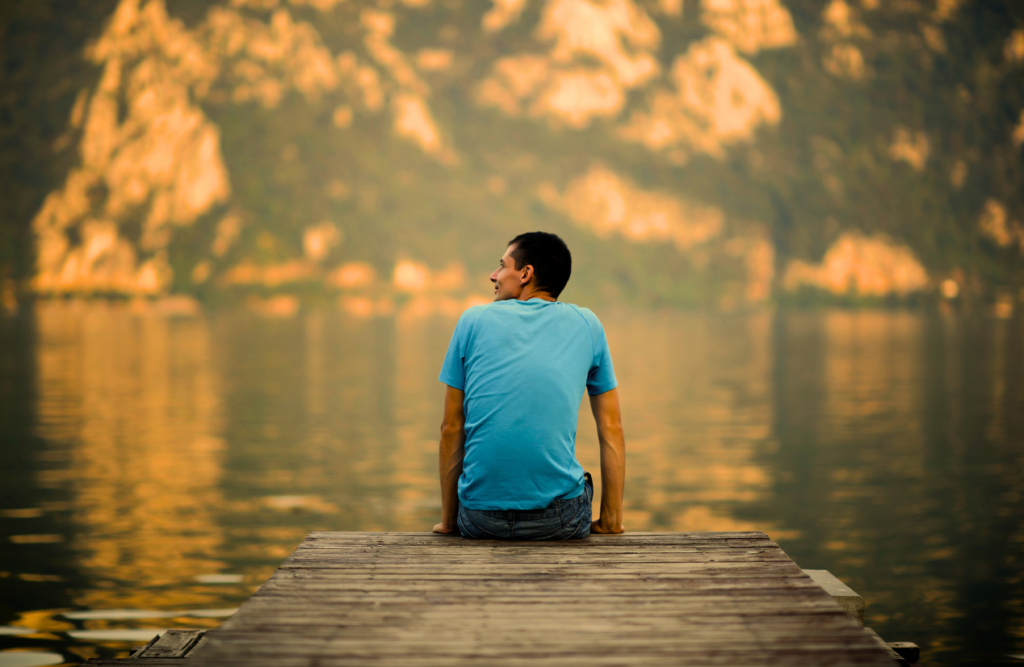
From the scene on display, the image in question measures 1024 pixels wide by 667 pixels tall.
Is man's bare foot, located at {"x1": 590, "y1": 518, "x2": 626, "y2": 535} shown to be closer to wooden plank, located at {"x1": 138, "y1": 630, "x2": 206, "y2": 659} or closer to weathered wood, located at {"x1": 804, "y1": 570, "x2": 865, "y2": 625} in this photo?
weathered wood, located at {"x1": 804, "y1": 570, "x2": 865, "y2": 625}

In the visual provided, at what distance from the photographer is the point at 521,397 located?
574 cm

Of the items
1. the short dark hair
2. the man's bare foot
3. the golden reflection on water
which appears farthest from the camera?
the golden reflection on water

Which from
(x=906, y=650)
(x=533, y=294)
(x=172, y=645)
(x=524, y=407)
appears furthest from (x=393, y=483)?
(x=524, y=407)

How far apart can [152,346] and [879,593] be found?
255 feet

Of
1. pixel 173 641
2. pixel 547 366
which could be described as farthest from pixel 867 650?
pixel 173 641

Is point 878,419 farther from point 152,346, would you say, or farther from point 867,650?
point 152,346

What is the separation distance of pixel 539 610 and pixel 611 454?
1713 millimetres

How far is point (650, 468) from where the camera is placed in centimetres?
2439

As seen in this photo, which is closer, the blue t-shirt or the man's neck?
the blue t-shirt

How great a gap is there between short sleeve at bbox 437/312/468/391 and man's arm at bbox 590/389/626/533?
873 mm

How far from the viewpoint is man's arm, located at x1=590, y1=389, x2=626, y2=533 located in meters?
6.18

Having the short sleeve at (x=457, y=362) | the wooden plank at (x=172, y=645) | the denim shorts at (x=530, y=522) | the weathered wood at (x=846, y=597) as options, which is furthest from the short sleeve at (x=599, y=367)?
the wooden plank at (x=172, y=645)


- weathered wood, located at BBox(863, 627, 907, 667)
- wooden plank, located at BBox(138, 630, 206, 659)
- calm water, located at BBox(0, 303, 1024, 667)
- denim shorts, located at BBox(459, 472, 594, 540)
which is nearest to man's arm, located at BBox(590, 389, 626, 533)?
denim shorts, located at BBox(459, 472, 594, 540)

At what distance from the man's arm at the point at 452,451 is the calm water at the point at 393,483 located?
247 inches
